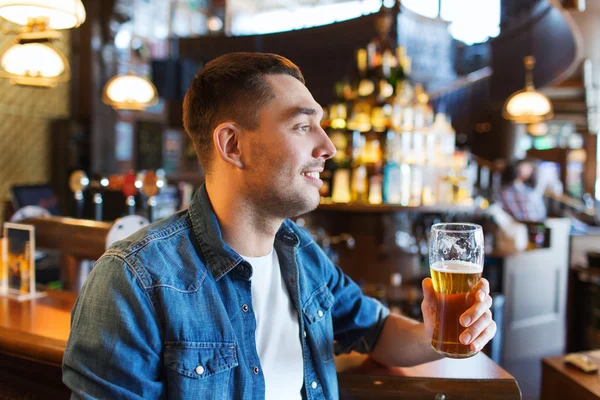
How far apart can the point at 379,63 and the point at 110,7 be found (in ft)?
18.8

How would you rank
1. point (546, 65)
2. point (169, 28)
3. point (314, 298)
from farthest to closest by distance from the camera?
point (169, 28) → point (546, 65) → point (314, 298)

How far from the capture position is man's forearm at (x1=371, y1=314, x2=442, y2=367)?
146cm

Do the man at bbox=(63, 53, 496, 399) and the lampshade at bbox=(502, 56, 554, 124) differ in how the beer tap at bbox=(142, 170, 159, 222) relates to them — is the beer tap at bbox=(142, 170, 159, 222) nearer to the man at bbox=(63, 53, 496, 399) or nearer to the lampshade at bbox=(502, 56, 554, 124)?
the man at bbox=(63, 53, 496, 399)

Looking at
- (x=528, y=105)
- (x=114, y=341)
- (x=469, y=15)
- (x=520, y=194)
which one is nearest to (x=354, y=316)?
(x=114, y=341)

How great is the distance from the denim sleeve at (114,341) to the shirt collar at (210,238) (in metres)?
0.20

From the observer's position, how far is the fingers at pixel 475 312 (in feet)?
3.71

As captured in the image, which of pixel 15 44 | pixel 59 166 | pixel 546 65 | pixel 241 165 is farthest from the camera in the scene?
pixel 59 166

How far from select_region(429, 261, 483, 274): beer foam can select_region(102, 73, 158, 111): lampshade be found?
4.23 m

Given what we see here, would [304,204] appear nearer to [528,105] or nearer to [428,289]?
[428,289]

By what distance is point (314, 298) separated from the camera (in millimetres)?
1433

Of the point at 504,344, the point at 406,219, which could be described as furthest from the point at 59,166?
the point at 504,344

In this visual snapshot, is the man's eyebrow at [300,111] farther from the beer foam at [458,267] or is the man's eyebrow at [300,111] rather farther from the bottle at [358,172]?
the bottle at [358,172]

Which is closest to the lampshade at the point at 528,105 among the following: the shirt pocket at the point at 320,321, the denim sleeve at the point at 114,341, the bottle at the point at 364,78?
the bottle at the point at 364,78

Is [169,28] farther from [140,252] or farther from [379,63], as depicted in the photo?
[140,252]
